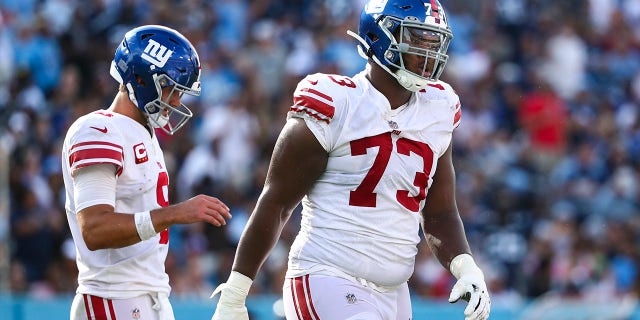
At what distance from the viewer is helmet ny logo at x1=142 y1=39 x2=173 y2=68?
4617 mm

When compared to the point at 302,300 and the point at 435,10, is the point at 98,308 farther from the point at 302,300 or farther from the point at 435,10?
the point at 435,10

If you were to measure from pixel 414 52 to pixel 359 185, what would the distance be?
1.88 feet

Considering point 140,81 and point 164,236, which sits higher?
point 140,81

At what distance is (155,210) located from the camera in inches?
171

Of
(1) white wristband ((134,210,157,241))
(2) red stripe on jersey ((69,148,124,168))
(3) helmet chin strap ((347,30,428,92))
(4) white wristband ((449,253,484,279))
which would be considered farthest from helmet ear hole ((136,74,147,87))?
(4) white wristband ((449,253,484,279))

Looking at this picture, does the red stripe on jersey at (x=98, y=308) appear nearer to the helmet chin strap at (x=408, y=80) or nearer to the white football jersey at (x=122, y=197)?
the white football jersey at (x=122, y=197)

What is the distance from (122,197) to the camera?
4.52m

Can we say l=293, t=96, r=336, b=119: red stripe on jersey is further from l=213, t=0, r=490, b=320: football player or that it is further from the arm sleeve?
the arm sleeve

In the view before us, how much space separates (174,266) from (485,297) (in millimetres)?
6271

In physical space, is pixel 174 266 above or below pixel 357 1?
below

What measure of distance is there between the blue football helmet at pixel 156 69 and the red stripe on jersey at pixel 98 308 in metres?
0.75

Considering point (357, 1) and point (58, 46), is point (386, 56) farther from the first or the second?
point (357, 1)

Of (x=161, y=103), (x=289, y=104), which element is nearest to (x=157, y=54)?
(x=161, y=103)

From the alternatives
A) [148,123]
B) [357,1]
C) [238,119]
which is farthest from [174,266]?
[148,123]
